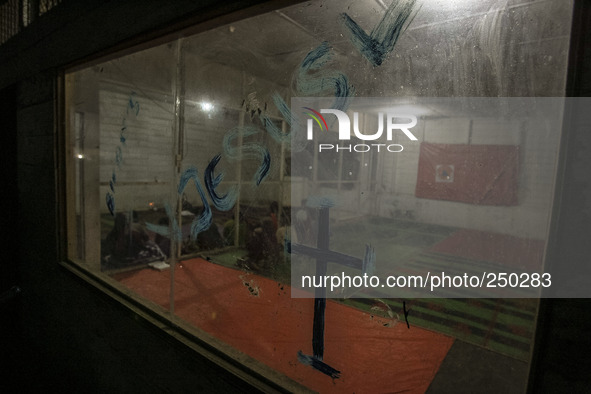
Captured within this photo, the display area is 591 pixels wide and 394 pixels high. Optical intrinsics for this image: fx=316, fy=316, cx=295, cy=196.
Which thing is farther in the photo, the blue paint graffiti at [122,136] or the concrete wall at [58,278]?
the blue paint graffiti at [122,136]

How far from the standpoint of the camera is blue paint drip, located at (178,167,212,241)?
1.71 meters

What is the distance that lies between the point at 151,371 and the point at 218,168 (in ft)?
3.76

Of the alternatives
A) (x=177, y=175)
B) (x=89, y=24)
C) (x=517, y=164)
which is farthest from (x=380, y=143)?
(x=89, y=24)

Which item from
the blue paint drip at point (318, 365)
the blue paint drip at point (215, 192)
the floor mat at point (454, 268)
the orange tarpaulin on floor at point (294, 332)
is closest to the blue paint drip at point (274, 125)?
the blue paint drip at point (215, 192)

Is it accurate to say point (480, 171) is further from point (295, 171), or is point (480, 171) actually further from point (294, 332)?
point (294, 332)

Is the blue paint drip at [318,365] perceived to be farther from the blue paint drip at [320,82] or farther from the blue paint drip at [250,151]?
the blue paint drip at [320,82]

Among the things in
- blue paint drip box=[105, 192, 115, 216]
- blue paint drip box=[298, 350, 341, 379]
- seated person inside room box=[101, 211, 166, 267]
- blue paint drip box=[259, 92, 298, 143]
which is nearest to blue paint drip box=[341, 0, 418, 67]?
blue paint drip box=[259, 92, 298, 143]

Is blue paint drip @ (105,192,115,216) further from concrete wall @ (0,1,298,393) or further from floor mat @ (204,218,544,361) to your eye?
floor mat @ (204,218,544,361)

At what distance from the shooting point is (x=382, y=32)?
3.37 feet

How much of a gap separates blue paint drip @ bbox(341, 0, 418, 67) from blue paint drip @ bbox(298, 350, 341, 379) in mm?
A: 1165

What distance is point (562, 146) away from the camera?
695 millimetres

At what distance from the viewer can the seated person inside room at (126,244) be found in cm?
425

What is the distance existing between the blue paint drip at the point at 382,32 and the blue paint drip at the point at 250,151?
1.84 feet

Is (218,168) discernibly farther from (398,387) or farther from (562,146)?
(398,387)
